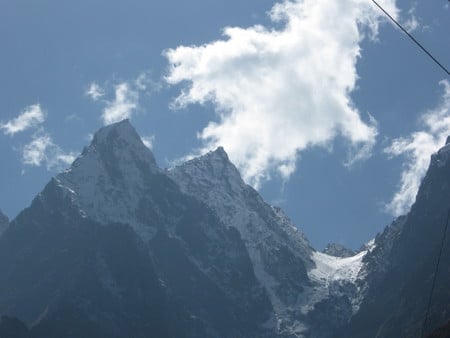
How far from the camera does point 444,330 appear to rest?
3095 inches
